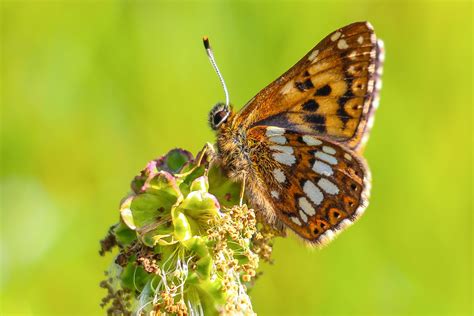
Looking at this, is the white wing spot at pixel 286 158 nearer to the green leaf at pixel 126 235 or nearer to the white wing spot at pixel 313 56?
the white wing spot at pixel 313 56

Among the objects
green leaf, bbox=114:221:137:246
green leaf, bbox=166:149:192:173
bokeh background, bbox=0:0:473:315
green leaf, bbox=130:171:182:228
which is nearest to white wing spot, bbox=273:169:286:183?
green leaf, bbox=166:149:192:173

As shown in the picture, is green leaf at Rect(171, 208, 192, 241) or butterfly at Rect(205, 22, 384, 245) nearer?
green leaf at Rect(171, 208, 192, 241)

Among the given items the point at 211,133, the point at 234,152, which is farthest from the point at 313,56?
the point at 211,133

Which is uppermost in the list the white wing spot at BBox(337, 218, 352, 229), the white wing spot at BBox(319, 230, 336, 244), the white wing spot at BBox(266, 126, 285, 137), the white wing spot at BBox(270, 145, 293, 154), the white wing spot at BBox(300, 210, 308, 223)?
the white wing spot at BBox(266, 126, 285, 137)

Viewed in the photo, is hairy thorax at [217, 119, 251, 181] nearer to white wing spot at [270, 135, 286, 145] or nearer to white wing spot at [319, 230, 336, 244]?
white wing spot at [270, 135, 286, 145]

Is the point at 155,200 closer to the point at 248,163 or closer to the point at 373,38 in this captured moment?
the point at 248,163

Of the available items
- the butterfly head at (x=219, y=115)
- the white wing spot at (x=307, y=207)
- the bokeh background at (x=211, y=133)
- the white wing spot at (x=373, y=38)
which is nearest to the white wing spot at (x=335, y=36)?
the white wing spot at (x=373, y=38)

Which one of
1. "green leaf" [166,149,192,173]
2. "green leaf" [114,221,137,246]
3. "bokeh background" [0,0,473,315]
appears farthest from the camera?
"bokeh background" [0,0,473,315]

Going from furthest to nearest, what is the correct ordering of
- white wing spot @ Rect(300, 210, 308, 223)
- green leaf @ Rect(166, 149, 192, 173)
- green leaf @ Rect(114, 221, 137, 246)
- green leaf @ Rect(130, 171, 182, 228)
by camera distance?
white wing spot @ Rect(300, 210, 308, 223)
green leaf @ Rect(166, 149, 192, 173)
green leaf @ Rect(114, 221, 137, 246)
green leaf @ Rect(130, 171, 182, 228)
